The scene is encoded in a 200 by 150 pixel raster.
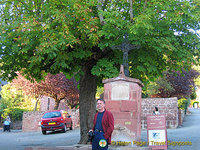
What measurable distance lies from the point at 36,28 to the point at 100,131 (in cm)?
685

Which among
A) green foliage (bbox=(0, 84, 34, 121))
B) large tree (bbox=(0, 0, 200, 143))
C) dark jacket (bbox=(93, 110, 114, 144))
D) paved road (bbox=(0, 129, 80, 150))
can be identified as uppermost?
large tree (bbox=(0, 0, 200, 143))

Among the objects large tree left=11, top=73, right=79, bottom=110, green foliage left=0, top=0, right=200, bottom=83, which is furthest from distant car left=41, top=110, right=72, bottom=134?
large tree left=11, top=73, right=79, bottom=110

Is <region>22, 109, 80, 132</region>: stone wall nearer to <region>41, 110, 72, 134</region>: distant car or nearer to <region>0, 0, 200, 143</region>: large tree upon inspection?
<region>41, 110, 72, 134</region>: distant car

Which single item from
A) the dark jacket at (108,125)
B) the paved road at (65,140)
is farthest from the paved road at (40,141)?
the dark jacket at (108,125)

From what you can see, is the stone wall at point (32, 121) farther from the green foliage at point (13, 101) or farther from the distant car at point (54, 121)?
the green foliage at point (13, 101)

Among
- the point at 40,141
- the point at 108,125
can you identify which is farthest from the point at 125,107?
the point at 40,141

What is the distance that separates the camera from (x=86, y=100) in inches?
579

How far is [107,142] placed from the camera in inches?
286

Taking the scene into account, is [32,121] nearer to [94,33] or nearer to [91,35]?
[94,33]

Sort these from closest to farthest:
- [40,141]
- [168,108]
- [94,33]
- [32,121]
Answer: [94,33]
[40,141]
[168,108]
[32,121]

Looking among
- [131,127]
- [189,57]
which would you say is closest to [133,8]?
[189,57]

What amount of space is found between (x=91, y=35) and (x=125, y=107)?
3119 millimetres

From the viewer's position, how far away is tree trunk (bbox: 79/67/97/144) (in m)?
14.6

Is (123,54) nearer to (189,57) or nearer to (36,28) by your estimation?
(189,57)
